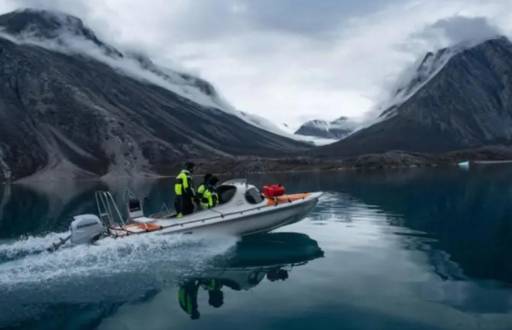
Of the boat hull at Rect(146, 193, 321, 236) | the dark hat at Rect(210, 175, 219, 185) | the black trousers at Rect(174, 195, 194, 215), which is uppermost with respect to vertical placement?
the dark hat at Rect(210, 175, 219, 185)

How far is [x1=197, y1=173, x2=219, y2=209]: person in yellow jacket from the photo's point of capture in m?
24.1

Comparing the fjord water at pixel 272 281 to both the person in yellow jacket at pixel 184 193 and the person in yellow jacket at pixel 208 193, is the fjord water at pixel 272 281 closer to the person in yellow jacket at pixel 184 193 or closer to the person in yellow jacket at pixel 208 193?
the person in yellow jacket at pixel 184 193

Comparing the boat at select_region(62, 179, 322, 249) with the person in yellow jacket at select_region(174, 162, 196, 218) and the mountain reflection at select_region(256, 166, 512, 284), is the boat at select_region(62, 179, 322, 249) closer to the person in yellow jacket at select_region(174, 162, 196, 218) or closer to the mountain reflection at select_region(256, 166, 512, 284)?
the person in yellow jacket at select_region(174, 162, 196, 218)

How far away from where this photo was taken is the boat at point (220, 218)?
21.4 m

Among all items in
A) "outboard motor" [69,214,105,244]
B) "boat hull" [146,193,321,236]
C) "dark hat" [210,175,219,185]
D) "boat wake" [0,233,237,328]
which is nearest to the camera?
"boat wake" [0,233,237,328]

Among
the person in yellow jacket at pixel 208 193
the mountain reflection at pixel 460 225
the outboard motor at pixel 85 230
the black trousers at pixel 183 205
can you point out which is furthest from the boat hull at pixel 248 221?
the mountain reflection at pixel 460 225

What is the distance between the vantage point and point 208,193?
24.3m

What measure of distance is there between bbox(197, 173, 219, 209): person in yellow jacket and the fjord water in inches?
71.9

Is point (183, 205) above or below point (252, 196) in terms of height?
below

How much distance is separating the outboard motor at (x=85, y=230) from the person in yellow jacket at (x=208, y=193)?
5.00 m

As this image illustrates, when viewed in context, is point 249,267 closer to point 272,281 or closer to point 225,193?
point 272,281

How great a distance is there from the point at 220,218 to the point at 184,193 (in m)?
2.05

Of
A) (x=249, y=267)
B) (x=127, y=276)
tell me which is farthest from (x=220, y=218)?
(x=127, y=276)

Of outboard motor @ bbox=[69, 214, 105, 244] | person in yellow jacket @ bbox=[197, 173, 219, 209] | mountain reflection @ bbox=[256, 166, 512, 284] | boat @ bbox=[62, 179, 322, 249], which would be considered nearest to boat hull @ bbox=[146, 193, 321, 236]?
boat @ bbox=[62, 179, 322, 249]
